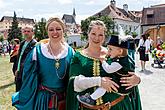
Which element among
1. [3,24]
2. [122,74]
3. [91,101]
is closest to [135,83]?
[122,74]

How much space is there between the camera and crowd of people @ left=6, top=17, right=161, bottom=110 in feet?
10.3

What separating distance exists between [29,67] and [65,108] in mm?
593

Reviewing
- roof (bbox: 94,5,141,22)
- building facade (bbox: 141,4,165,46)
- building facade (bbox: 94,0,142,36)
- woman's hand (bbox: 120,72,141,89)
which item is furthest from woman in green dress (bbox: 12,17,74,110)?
roof (bbox: 94,5,141,22)

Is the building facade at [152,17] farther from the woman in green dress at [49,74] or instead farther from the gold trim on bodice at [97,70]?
the gold trim on bodice at [97,70]

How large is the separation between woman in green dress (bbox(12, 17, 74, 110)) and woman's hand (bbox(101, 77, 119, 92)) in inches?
25.0

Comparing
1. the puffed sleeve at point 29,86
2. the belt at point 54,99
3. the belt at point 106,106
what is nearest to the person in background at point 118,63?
the belt at point 106,106

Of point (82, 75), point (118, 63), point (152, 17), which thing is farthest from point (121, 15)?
point (118, 63)

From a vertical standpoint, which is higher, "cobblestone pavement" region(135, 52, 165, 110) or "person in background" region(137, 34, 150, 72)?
"person in background" region(137, 34, 150, 72)

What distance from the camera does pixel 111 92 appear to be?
3246 millimetres

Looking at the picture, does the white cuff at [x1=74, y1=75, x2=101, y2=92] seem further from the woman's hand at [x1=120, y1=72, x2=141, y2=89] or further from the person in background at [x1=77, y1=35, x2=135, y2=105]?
the woman's hand at [x1=120, y1=72, x2=141, y2=89]

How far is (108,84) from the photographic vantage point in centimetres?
310

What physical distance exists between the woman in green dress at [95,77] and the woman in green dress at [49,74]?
246 mm

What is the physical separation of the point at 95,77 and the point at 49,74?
2.11 feet

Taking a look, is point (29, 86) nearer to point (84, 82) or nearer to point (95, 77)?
point (84, 82)
